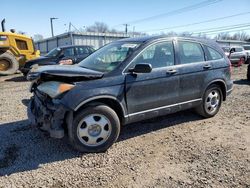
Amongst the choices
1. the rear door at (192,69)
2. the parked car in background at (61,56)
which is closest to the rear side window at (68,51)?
the parked car in background at (61,56)

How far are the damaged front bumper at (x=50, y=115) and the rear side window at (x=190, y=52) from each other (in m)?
2.52

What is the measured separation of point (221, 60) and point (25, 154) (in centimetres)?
436

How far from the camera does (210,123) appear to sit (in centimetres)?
539

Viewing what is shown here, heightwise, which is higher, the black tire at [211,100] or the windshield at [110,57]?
the windshield at [110,57]

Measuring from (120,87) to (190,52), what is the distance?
187 centimetres

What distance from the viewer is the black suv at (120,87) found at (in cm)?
384

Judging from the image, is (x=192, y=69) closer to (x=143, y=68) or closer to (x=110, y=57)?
(x=143, y=68)

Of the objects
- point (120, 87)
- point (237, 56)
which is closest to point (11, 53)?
point (120, 87)

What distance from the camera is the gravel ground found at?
130 inches

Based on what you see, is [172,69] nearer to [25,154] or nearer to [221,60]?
[221,60]

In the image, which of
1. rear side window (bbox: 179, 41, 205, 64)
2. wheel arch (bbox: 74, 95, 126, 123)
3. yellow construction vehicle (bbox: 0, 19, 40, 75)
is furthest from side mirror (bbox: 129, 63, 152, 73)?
yellow construction vehicle (bbox: 0, 19, 40, 75)

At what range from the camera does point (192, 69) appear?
16.5 ft

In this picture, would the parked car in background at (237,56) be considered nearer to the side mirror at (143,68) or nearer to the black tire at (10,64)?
the black tire at (10,64)

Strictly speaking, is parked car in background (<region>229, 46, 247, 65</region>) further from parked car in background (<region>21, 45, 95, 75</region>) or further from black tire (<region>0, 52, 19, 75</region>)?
black tire (<region>0, 52, 19, 75</region>)
